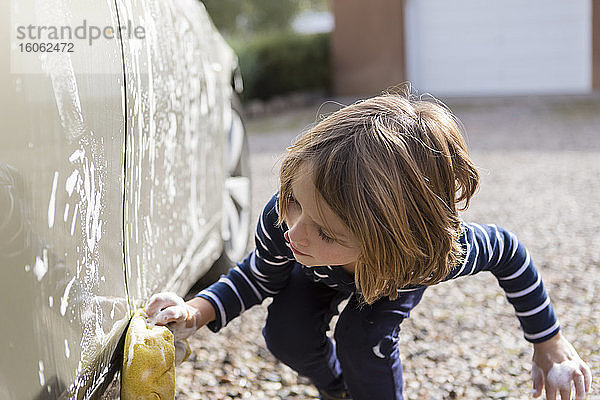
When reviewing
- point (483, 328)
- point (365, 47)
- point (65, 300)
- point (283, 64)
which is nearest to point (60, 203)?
point (65, 300)

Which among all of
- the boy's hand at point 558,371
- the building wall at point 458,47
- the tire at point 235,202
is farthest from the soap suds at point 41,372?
the building wall at point 458,47

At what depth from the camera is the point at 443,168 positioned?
1.57 meters

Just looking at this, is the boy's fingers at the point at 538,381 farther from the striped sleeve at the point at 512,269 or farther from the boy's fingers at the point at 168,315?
the boy's fingers at the point at 168,315

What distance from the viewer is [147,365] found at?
1.56 m

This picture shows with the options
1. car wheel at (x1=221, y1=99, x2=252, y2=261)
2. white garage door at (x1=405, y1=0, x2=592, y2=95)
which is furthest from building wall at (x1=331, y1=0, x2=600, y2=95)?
car wheel at (x1=221, y1=99, x2=252, y2=261)

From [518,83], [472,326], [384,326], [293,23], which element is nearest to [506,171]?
[472,326]

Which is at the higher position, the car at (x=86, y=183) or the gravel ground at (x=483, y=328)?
the car at (x=86, y=183)

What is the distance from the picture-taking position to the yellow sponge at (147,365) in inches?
60.9

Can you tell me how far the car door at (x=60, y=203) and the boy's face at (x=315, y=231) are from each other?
0.35 m

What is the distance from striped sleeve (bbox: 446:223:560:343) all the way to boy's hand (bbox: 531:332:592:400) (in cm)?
3

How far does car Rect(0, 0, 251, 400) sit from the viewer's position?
3.69ft

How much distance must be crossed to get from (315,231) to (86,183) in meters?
0.45

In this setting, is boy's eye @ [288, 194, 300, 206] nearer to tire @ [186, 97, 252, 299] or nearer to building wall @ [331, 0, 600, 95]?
tire @ [186, 97, 252, 299]

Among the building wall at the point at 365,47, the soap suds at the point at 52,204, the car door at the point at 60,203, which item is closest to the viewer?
the car door at the point at 60,203
